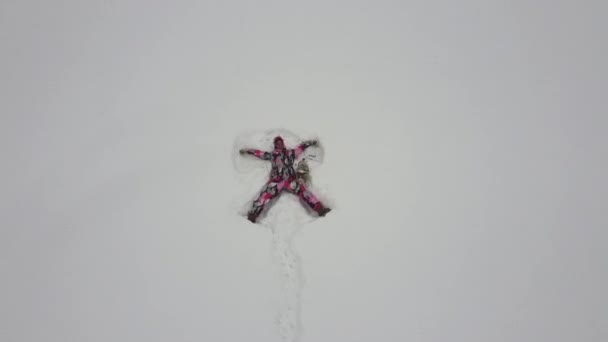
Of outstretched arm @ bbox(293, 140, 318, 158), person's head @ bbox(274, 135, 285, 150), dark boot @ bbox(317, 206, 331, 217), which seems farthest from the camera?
outstretched arm @ bbox(293, 140, 318, 158)

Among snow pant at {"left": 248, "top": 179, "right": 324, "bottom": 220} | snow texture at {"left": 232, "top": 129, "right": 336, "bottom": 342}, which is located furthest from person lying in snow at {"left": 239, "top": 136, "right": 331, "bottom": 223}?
snow texture at {"left": 232, "top": 129, "right": 336, "bottom": 342}

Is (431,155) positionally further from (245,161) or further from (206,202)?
(206,202)

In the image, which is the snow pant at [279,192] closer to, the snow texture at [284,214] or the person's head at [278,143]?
the snow texture at [284,214]

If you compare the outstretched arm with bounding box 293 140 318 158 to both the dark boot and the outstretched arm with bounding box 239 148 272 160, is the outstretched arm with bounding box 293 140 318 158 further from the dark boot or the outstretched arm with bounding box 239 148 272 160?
the dark boot

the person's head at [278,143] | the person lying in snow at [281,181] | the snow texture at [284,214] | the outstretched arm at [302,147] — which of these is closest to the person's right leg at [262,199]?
the person lying in snow at [281,181]

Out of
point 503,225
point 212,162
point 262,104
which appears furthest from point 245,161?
point 503,225

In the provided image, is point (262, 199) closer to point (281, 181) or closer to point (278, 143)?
point (281, 181)

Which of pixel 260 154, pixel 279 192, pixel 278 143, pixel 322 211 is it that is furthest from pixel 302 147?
pixel 322 211
